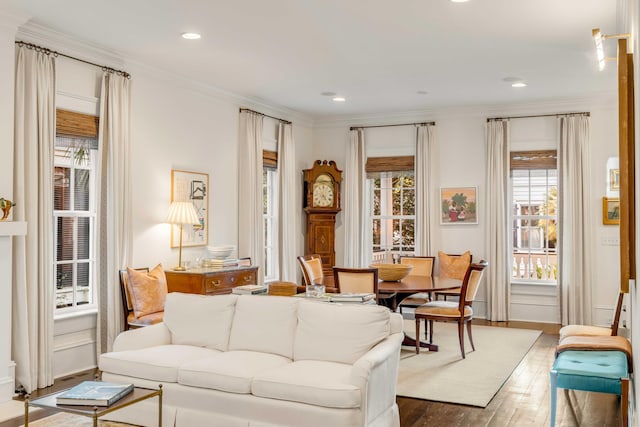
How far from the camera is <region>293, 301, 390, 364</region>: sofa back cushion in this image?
154 inches

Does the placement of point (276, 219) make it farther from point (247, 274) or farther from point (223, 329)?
point (223, 329)

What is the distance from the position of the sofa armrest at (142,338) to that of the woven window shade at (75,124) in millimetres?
2023

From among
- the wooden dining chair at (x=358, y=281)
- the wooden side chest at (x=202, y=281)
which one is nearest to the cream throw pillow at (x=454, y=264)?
the wooden dining chair at (x=358, y=281)

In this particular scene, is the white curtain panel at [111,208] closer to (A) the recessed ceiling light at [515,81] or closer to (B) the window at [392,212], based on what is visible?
(A) the recessed ceiling light at [515,81]

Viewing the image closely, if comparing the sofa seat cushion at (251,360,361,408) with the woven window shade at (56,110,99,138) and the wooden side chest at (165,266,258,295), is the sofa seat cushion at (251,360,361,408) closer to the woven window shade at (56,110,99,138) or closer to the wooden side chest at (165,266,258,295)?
the wooden side chest at (165,266,258,295)

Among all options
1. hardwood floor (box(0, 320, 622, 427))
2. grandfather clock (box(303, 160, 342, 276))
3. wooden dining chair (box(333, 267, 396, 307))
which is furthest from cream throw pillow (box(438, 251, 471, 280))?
hardwood floor (box(0, 320, 622, 427))

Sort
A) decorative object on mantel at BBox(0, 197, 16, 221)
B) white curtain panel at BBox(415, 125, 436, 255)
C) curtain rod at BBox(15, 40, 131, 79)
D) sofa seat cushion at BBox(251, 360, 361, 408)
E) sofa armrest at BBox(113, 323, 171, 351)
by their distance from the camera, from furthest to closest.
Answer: white curtain panel at BBox(415, 125, 436, 255), curtain rod at BBox(15, 40, 131, 79), decorative object on mantel at BBox(0, 197, 16, 221), sofa armrest at BBox(113, 323, 171, 351), sofa seat cushion at BBox(251, 360, 361, 408)

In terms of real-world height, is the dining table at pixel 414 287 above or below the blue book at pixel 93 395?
above

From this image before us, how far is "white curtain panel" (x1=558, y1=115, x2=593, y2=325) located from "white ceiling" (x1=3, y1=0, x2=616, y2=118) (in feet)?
1.90

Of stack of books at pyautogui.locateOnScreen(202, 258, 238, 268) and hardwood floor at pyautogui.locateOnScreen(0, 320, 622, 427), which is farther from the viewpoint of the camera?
stack of books at pyautogui.locateOnScreen(202, 258, 238, 268)

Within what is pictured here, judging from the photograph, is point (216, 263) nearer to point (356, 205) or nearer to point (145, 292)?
point (145, 292)

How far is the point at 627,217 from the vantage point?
2998mm

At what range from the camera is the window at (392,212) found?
9273mm

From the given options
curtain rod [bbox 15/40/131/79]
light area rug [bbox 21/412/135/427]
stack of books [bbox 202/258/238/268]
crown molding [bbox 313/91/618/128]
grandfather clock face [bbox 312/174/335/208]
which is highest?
crown molding [bbox 313/91/618/128]
